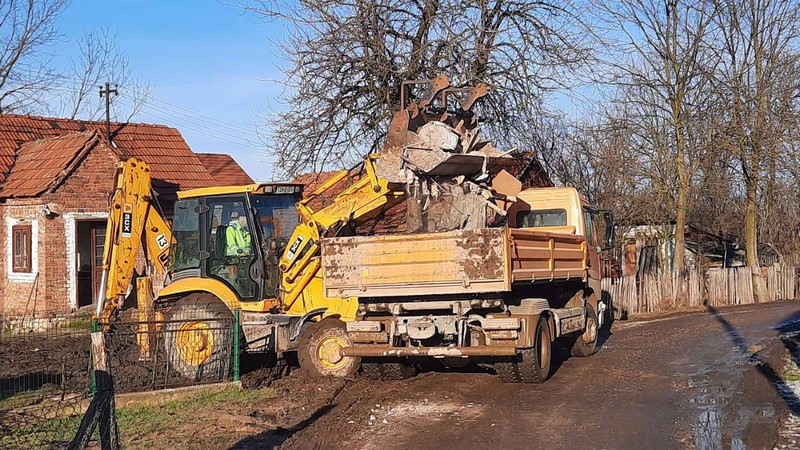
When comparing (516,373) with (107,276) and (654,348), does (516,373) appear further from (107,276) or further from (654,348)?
(107,276)

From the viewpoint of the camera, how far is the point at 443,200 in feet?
36.8

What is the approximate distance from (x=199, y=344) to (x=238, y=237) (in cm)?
183

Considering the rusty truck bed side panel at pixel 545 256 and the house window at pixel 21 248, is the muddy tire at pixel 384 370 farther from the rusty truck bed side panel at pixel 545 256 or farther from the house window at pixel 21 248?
the house window at pixel 21 248

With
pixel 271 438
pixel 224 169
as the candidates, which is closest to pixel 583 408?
pixel 271 438

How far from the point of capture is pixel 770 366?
1266 centimetres

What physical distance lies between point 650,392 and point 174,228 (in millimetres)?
7574

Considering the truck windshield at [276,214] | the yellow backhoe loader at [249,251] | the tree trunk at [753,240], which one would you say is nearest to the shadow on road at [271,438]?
the yellow backhoe loader at [249,251]

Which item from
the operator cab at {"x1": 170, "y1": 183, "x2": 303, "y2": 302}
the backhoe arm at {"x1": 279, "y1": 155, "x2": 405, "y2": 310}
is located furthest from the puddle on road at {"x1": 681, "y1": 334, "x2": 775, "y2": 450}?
the operator cab at {"x1": 170, "y1": 183, "x2": 303, "y2": 302}

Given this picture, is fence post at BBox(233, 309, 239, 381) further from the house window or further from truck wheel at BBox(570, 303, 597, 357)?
the house window

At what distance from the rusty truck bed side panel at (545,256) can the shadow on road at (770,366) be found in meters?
3.10

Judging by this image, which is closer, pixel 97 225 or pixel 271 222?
pixel 271 222

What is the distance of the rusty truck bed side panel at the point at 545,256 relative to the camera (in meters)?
10.2

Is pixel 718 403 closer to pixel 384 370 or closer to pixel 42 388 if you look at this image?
pixel 384 370

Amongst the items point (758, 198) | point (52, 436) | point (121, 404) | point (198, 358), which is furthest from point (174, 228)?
point (758, 198)
